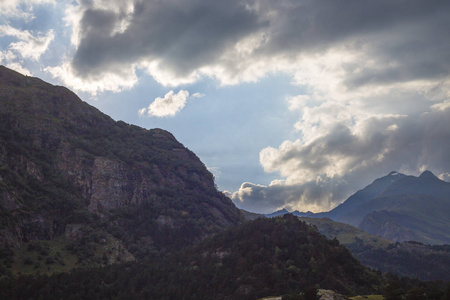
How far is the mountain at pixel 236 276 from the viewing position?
11119 cm

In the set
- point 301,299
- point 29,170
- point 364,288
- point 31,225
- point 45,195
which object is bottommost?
point 364,288

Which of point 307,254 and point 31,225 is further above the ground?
point 31,225

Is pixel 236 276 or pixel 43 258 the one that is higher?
pixel 43 258

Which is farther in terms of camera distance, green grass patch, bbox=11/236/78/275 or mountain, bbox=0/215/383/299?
green grass patch, bbox=11/236/78/275

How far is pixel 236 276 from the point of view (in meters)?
123

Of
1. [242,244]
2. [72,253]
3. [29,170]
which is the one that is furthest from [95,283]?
[29,170]

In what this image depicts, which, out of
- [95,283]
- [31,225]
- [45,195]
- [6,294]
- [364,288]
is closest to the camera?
[6,294]

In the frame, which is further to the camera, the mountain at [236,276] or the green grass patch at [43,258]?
the green grass patch at [43,258]

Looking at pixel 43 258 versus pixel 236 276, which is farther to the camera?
pixel 43 258

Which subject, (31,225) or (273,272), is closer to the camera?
(273,272)

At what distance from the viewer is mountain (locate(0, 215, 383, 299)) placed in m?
111

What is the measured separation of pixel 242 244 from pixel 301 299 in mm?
91368

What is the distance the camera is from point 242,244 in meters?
148

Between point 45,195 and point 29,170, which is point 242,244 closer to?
point 45,195
